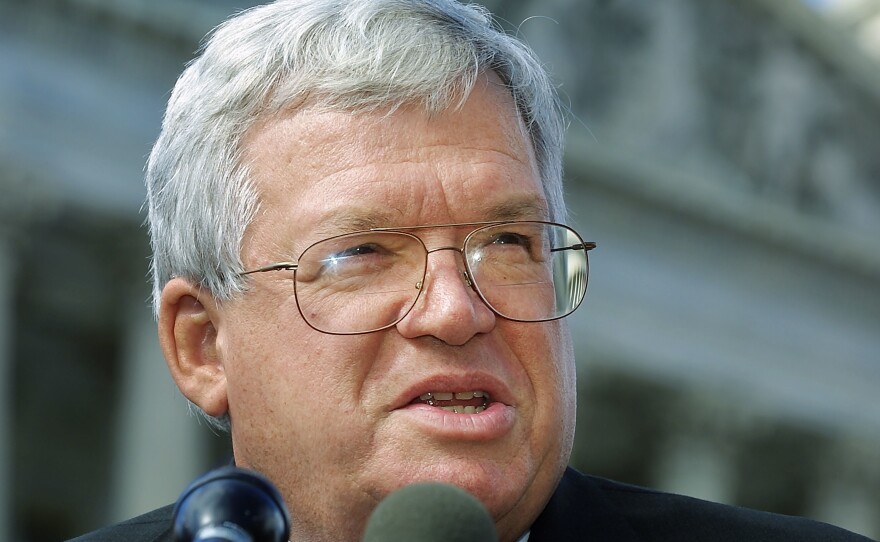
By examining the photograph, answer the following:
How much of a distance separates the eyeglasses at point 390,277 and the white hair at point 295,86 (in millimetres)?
265

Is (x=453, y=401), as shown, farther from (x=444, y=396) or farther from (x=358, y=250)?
(x=358, y=250)

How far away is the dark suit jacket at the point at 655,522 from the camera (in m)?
3.97

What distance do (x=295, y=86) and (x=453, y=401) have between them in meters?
0.87

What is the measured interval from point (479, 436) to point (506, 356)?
234mm

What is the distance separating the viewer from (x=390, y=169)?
3.71 metres

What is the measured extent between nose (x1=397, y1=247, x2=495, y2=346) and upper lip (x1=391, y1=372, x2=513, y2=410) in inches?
2.8

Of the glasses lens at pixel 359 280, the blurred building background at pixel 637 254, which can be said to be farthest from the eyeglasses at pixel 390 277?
the blurred building background at pixel 637 254

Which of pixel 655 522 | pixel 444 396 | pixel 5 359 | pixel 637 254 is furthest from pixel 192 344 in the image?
pixel 637 254

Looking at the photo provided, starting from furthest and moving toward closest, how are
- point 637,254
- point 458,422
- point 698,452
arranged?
1. point 698,452
2. point 637,254
3. point 458,422

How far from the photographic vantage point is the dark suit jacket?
13.0 feet

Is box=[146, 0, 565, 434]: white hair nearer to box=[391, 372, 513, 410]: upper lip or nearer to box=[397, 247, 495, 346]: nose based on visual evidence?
box=[397, 247, 495, 346]: nose

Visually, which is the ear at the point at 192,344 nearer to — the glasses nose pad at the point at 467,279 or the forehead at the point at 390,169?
the forehead at the point at 390,169

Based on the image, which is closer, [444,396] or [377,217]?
[444,396]

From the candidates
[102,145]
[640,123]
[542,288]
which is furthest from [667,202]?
[542,288]
